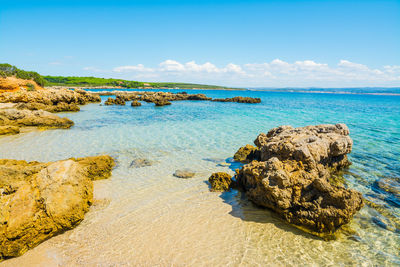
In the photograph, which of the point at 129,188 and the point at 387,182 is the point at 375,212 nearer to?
the point at 387,182

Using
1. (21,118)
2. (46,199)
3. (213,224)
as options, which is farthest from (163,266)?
(21,118)

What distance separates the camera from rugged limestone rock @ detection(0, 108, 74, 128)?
16.5 m

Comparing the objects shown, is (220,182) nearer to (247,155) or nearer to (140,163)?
(247,155)

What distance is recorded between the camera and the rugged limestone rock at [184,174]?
8.14 metres

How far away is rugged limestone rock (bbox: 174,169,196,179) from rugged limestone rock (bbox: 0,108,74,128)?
13572 mm

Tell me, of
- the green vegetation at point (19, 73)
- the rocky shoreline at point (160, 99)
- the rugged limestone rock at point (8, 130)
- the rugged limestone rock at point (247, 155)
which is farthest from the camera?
the rocky shoreline at point (160, 99)

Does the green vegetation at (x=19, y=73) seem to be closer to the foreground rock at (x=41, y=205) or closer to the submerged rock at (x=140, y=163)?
the submerged rock at (x=140, y=163)

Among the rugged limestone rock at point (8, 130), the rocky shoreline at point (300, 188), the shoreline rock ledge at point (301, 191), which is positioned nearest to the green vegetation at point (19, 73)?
the rugged limestone rock at point (8, 130)

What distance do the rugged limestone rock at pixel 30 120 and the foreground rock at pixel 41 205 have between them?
12841 mm

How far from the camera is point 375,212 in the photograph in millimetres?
5824

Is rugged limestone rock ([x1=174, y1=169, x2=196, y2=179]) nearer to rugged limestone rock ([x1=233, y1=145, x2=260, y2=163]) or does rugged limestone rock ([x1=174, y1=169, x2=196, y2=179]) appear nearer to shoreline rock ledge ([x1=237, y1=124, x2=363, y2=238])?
shoreline rock ledge ([x1=237, y1=124, x2=363, y2=238])

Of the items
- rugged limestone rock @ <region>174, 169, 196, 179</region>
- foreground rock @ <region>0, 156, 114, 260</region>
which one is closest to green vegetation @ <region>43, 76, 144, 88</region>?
rugged limestone rock @ <region>174, 169, 196, 179</region>

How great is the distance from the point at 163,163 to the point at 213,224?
4.88 metres

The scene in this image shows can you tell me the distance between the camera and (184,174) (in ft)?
27.1
